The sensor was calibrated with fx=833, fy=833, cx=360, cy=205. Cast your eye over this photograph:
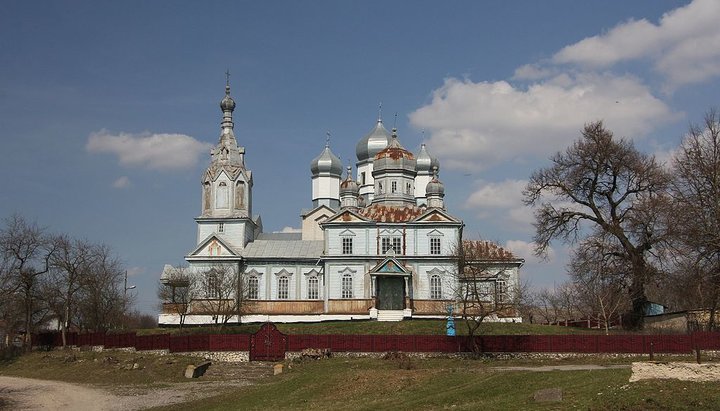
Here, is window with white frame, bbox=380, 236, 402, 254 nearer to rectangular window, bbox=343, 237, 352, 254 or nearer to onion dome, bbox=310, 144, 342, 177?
rectangular window, bbox=343, 237, 352, 254

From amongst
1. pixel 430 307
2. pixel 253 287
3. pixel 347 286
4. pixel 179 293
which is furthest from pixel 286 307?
pixel 430 307

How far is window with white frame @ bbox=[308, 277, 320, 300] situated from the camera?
64.5 meters

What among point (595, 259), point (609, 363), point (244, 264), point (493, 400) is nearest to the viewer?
point (493, 400)

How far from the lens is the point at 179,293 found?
62188mm

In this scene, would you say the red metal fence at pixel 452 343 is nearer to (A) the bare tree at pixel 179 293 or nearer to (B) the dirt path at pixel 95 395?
(B) the dirt path at pixel 95 395

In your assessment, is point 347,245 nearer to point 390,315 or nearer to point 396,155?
point 390,315

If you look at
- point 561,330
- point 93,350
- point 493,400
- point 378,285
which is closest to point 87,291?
point 93,350

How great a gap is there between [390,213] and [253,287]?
12078 millimetres

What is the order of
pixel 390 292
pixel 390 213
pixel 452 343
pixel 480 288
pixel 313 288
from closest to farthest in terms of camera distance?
1. pixel 452 343
2. pixel 480 288
3. pixel 390 292
4. pixel 390 213
5. pixel 313 288

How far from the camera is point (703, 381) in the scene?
73.4 ft

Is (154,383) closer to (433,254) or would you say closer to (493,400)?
(493,400)

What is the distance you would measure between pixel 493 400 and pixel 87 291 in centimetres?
4319

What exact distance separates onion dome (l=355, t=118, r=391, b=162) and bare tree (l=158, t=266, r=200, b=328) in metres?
23.4

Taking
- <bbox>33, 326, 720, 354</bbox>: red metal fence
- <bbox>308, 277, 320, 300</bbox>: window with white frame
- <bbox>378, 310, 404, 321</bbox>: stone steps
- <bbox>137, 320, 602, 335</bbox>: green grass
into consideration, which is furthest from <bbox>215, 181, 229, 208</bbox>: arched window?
<bbox>33, 326, 720, 354</bbox>: red metal fence
